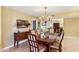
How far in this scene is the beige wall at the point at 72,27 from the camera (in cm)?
747

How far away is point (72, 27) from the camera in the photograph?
304 inches

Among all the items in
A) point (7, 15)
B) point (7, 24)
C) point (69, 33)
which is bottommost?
point (69, 33)

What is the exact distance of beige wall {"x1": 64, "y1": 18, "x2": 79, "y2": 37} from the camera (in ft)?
24.5

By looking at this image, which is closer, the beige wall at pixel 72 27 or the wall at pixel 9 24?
the wall at pixel 9 24

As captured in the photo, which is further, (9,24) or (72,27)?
(72,27)

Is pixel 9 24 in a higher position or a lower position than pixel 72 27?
higher

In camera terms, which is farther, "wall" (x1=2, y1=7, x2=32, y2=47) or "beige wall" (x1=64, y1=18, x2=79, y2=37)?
"beige wall" (x1=64, y1=18, x2=79, y2=37)
